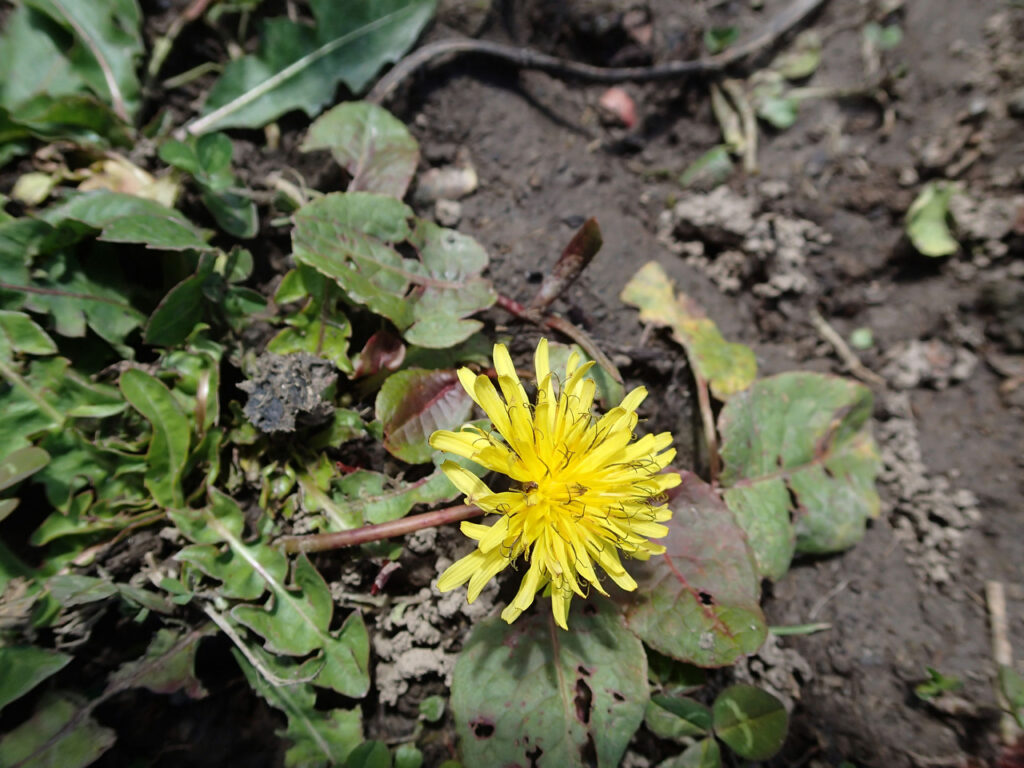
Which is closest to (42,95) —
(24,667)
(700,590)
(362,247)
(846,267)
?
(362,247)

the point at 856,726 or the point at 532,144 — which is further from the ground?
the point at 532,144

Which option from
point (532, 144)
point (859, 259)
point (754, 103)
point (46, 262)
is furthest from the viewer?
point (754, 103)

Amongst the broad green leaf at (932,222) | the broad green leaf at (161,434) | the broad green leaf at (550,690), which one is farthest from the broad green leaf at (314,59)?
the broad green leaf at (932,222)

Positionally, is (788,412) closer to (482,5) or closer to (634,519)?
(634,519)

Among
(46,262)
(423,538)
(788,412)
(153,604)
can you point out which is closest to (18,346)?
(46,262)

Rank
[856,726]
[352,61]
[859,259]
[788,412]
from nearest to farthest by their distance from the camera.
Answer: [856,726], [788,412], [352,61], [859,259]

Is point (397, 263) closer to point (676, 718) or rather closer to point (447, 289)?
point (447, 289)
